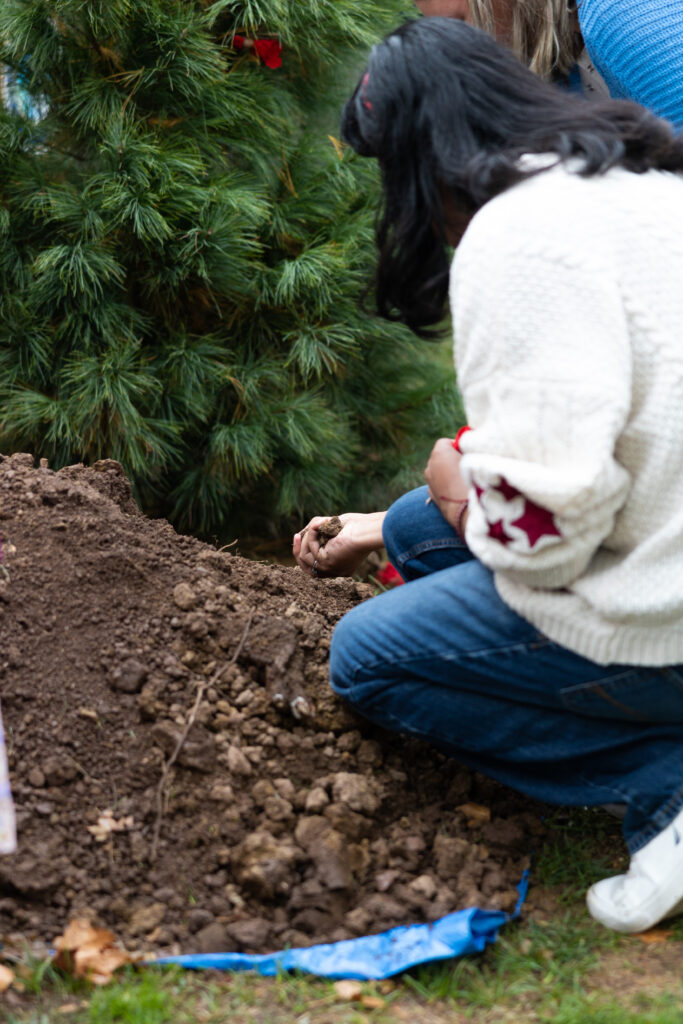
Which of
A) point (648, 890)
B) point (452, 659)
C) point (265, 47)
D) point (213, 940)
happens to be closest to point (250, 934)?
point (213, 940)

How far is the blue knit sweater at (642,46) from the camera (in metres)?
2.50

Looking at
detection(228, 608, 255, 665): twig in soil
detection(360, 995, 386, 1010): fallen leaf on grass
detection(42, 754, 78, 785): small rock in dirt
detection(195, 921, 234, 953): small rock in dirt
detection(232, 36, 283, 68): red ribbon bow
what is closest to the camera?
detection(360, 995, 386, 1010): fallen leaf on grass

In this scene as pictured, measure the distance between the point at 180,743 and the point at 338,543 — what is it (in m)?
0.81

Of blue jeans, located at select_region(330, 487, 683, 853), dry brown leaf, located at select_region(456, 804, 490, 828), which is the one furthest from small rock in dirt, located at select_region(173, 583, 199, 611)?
dry brown leaf, located at select_region(456, 804, 490, 828)

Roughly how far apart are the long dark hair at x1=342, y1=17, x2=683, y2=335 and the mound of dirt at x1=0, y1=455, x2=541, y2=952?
997 millimetres

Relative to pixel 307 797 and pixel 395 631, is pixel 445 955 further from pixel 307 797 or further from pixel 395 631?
pixel 395 631

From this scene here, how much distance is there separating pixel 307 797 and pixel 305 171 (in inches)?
104

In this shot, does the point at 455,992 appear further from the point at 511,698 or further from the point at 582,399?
the point at 582,399

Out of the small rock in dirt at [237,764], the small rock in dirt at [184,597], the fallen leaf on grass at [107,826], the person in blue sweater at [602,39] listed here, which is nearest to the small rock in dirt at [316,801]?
the small rock in dirt at [237,764]

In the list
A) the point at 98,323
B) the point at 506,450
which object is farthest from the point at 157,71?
the point at 506,450

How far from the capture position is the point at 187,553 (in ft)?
9.36

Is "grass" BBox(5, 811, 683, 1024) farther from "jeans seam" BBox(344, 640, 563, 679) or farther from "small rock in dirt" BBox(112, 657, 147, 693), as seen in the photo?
"small rock in dirt" BBox(112, 657, 147, 693)

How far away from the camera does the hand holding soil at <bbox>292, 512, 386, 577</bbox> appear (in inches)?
110

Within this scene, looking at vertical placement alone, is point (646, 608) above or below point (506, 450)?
below
